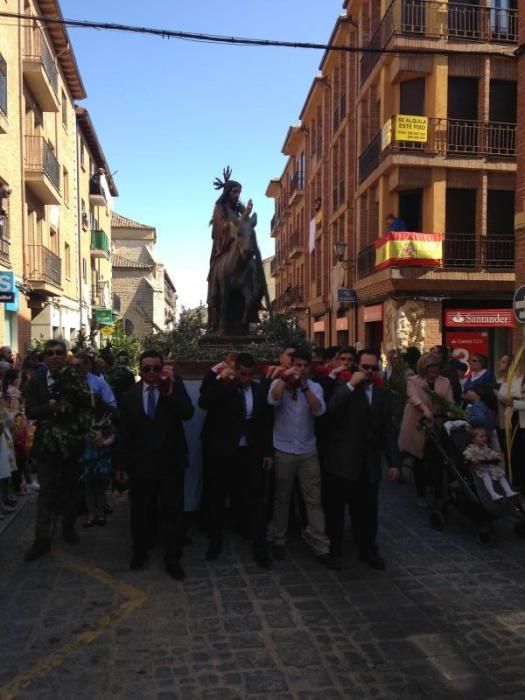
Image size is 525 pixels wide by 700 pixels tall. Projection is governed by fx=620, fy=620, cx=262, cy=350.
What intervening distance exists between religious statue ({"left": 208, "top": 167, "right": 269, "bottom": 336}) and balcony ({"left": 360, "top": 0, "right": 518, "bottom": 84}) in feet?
45.6

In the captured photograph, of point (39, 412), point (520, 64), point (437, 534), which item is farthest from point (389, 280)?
point (39, 412)

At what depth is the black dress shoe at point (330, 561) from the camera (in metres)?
5.30

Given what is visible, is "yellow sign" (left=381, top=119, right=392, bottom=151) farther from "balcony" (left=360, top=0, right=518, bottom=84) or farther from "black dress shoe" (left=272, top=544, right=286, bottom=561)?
"black dress shoe" (left=272, top=544, right=286, bottom=561)

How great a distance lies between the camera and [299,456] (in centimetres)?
545

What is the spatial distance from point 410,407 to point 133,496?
12.0ft

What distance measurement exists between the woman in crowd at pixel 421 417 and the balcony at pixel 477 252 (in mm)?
12868

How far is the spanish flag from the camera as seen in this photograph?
1870 centimetres

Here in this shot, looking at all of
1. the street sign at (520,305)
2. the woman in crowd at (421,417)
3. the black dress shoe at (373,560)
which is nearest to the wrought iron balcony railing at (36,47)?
the street sign at (520,305)

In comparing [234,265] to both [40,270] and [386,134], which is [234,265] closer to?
[386,134]

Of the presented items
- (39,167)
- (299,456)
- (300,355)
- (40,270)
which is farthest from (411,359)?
(39,167)

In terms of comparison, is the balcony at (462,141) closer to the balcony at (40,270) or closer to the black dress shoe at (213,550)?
the balcony at (40,270)

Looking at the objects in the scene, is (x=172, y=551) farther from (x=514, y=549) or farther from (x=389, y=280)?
(x=389, y=280)

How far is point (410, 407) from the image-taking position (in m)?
7.46

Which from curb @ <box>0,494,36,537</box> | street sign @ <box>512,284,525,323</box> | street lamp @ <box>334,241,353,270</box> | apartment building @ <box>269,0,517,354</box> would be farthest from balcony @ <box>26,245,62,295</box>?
street sign @ <box>512,284,525,323</box>
